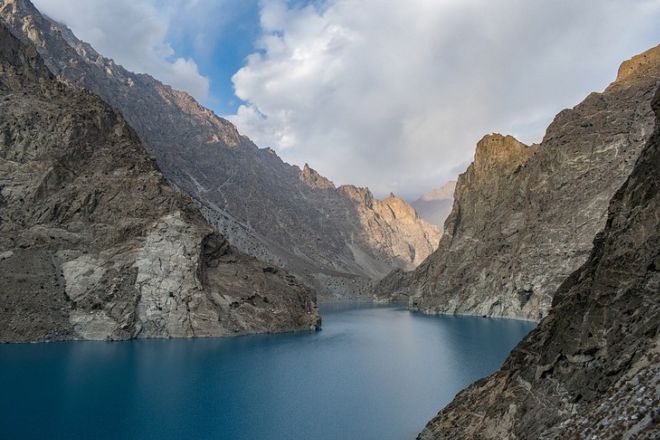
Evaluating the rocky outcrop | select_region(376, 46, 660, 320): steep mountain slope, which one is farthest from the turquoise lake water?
select_region(376, 46, 660, 320): steep mountain slope

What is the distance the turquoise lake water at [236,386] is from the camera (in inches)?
1459

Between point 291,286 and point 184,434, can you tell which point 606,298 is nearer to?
point 184,434

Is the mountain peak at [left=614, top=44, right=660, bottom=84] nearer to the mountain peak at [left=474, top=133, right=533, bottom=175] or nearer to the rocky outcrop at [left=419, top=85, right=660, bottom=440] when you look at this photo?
the mountain peak at [left=474, top=133, right=533, bottom=175]

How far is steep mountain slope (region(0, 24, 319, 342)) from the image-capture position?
80.4 m

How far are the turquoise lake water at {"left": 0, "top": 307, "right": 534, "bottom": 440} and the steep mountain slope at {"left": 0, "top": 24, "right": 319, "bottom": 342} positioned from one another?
18.7ft

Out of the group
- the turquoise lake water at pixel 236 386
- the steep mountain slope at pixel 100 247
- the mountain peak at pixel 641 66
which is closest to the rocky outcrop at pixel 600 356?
the turquoise lake water at pixel 236 386

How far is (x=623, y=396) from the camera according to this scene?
2025 cm

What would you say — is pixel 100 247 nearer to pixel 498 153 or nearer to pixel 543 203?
pixel 543 203

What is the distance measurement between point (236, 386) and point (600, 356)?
36.8m

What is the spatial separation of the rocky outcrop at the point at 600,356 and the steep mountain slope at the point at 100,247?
6335 cm

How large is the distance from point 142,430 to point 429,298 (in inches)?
5415

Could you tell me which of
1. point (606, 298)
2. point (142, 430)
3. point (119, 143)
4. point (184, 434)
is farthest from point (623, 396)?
point (119, 143)

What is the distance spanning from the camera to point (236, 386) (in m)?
52.3

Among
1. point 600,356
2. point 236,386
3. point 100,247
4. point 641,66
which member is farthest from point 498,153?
point 600,356
